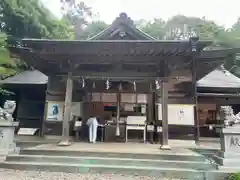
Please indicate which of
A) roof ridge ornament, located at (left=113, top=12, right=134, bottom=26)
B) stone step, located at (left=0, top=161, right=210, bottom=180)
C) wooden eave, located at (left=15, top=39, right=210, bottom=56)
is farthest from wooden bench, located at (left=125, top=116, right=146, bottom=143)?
roof ridge ornament, located at (left=113, top=12, right=134, bottom=26)

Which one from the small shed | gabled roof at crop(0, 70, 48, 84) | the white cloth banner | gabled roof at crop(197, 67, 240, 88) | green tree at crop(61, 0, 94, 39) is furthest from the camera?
green tree at crop(61, 0, 94, 39)

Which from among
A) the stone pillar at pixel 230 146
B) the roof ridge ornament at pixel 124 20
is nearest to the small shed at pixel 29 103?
the roof ridge ornament at pixel 124 20

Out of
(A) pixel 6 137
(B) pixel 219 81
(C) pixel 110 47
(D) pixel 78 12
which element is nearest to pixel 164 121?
(C) pixel 110 47

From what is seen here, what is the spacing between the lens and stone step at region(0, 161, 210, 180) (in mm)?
5473

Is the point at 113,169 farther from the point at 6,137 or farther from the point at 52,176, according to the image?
the point at 6,137

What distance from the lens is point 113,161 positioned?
19.5ft

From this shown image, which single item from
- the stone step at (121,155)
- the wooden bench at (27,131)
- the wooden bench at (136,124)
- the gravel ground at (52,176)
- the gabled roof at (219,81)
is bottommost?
the gravel ground at (52,176)

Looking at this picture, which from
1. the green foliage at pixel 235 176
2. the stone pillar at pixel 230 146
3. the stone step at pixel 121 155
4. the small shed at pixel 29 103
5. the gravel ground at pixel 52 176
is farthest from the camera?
the small shed at pixel 29 103

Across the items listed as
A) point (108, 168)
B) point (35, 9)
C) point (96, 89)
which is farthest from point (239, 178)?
point (35, 9)

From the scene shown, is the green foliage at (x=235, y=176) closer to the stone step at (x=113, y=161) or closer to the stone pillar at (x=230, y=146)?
the stone pillar at (x=230, y=146)

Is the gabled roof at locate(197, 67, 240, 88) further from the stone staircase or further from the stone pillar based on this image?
the stone staircase

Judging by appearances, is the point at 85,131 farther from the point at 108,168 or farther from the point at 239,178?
the point at 239,178

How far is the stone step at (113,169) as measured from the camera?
547 centimetres

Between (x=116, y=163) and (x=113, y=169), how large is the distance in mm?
274
